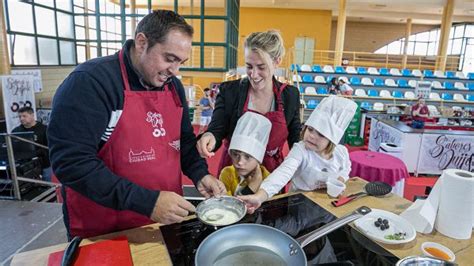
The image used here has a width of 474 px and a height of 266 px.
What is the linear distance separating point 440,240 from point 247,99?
1.08 m

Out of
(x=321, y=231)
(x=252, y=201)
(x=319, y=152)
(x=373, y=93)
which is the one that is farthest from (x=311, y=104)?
(x=321, y=231)

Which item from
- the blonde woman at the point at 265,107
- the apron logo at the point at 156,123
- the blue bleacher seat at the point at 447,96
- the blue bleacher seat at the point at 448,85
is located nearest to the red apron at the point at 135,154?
the apron logo at the point at 156,123

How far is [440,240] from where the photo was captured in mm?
1015

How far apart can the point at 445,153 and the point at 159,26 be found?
189 inches

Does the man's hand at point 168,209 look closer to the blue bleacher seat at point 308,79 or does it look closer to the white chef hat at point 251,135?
the white chef hat at point 251,135

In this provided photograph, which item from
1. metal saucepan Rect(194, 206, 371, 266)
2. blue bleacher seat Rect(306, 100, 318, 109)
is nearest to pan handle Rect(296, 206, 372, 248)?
metal saucepan Rect(194, 206, 371, 266)

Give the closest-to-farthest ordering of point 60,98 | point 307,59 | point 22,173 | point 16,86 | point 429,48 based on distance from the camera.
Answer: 1. point 60,98
2. point 22,173
3. point 16,86
4. point 307,59
5. point 429,48

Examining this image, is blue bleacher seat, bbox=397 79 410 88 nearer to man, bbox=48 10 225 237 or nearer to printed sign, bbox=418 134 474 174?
printed sign, bbox=418 134 474 174

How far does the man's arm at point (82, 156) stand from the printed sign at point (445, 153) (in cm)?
458

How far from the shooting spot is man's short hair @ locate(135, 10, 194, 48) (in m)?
0.98

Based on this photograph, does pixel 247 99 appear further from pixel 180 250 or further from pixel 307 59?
pixel 307 59

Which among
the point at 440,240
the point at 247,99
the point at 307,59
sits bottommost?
the point at 440,240

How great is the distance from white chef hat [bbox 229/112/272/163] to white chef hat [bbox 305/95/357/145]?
23cm

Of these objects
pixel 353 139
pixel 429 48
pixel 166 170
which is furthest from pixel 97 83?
pixel 429 48
